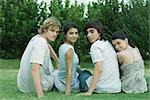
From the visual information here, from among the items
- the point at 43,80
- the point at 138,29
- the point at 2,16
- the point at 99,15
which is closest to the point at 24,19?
the point at 2,16

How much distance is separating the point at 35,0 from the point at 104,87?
13484 millimetres

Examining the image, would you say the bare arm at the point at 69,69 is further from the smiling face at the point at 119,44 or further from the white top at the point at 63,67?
the smiling face at the point at 119,44

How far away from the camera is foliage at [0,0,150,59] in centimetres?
1638

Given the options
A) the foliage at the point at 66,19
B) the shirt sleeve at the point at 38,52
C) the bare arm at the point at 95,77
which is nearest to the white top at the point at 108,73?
the bare arm at the point at 95,77

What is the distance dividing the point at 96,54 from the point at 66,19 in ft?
40.4

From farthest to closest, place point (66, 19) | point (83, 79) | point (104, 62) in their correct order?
point (66, 19) → point (83, 79) → point (104, 62)

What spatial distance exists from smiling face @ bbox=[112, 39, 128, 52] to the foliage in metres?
9.96

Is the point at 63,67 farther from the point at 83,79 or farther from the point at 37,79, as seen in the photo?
the point at 37,79

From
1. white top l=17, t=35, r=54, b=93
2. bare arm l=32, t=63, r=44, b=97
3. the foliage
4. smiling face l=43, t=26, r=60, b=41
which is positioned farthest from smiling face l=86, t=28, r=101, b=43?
the foliage

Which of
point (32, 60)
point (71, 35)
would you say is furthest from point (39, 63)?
point (71, 35)

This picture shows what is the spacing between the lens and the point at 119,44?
17.3ft

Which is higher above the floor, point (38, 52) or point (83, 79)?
point (38, 52)

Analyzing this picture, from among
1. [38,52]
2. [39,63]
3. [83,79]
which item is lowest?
[83,79]

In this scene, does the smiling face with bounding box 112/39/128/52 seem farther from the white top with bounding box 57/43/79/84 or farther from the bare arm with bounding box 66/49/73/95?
the bare arm with bounding box 66/49/73/95
